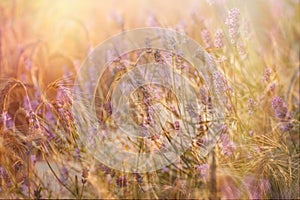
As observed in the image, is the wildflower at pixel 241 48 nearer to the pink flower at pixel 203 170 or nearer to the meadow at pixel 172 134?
the meadow at pixel 172 134

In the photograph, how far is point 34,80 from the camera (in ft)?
5.98

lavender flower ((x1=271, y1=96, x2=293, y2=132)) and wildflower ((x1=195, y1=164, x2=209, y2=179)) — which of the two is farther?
lavender flower ((x1=271, y1=96, x2=293, y2=132))

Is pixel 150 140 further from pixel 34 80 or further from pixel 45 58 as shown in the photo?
pixel 45 58

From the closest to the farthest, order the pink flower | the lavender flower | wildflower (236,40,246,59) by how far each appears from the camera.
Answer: the pink flower < the lavender flower < wildflower (236,40,246,59)

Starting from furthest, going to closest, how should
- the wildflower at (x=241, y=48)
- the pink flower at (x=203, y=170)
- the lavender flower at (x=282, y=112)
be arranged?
the wildflower at (x=241, y=48)
the lavender flower at (x=282, y=112)
the pink flower at (x=203, y=170)

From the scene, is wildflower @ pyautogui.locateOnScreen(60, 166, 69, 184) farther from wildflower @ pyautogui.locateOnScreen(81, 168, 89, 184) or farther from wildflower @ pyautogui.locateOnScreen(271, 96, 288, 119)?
wildflower @ pyautogui.locateOnScreen(271, 96, 288, 119)

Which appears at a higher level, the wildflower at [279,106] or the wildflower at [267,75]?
the wildflower at [267,75]

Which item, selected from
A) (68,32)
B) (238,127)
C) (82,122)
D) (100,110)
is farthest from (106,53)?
(68,32)

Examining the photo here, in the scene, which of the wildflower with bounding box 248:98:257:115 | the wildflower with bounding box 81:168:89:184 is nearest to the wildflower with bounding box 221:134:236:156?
the wildflower with bounding box 248:98:257:115

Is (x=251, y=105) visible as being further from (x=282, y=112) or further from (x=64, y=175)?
(x=64, y=175)

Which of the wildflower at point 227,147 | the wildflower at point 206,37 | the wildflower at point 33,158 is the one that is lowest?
the wildflower at point 33,158


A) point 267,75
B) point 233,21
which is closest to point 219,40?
point 233,21

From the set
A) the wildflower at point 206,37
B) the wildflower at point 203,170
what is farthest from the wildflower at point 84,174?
the wildflower at point 206,37

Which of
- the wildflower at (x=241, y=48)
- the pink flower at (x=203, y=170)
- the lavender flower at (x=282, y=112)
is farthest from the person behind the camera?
the wildflower at (x=241, y=48)
